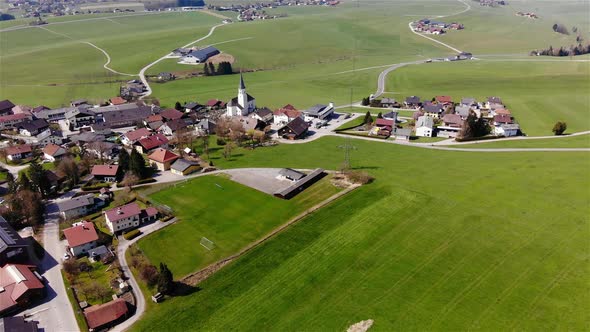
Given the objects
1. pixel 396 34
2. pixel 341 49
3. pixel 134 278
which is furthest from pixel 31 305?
pixel 396 34

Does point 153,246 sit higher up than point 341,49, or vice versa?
point 341,49

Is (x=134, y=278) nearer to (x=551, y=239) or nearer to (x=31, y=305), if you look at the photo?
(x=31, y=305)

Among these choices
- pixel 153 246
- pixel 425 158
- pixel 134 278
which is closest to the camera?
pixel 134 278

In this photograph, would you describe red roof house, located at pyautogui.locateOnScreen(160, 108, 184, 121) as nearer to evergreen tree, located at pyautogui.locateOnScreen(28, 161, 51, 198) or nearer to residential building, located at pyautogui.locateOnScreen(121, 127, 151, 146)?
residential building, located at pyautogui.locateOnScreen(121, 127, 151, 146)

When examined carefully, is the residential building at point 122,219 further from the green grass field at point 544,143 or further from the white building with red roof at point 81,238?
the green grass field at point 544,143

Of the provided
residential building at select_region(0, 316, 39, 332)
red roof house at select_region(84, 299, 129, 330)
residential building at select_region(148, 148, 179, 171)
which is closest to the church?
residential building at select_region(148, 148, 179, 171)

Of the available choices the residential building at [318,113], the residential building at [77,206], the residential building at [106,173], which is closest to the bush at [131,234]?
the residential building at [77,206]
